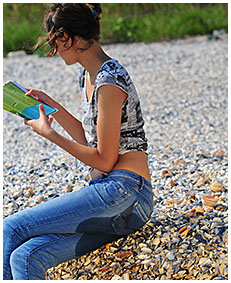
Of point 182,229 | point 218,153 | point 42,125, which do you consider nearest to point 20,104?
point 42,125

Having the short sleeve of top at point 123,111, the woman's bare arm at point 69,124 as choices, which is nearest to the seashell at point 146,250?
→ the short sleeve of top at point 123,111

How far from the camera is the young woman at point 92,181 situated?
1.90 meters

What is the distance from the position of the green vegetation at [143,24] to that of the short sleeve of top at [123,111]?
697 cm

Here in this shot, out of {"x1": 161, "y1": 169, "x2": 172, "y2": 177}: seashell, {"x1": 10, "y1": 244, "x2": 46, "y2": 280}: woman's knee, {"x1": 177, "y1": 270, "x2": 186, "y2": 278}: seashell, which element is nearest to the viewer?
Answer: {"x1": 10, "y1": 244, "x2": 46, "y2": 280}: woman's knee

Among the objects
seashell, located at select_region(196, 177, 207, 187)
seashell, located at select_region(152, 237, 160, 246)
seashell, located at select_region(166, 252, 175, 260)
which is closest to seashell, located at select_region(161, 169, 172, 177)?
seashell, located at select_region(196, 177, 207, 187)

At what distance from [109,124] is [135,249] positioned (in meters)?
0.80

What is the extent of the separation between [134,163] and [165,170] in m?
1.20

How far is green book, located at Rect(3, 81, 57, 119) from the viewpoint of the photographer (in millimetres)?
2035

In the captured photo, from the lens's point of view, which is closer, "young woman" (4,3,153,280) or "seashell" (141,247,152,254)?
"young woman" (4,3,153,280)

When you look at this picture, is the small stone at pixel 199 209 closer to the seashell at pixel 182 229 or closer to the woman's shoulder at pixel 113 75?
the seashell at pixel 182 229

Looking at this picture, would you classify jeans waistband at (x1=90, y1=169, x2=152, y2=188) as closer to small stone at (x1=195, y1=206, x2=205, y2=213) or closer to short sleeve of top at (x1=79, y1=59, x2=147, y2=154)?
short sleeve of top at (x1=79, y1=59, x2=147, y2=154)

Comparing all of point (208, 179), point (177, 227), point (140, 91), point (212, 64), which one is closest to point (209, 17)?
point (212, 64)

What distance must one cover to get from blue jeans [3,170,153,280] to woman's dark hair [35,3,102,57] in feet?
2.32

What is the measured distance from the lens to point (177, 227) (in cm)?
243
